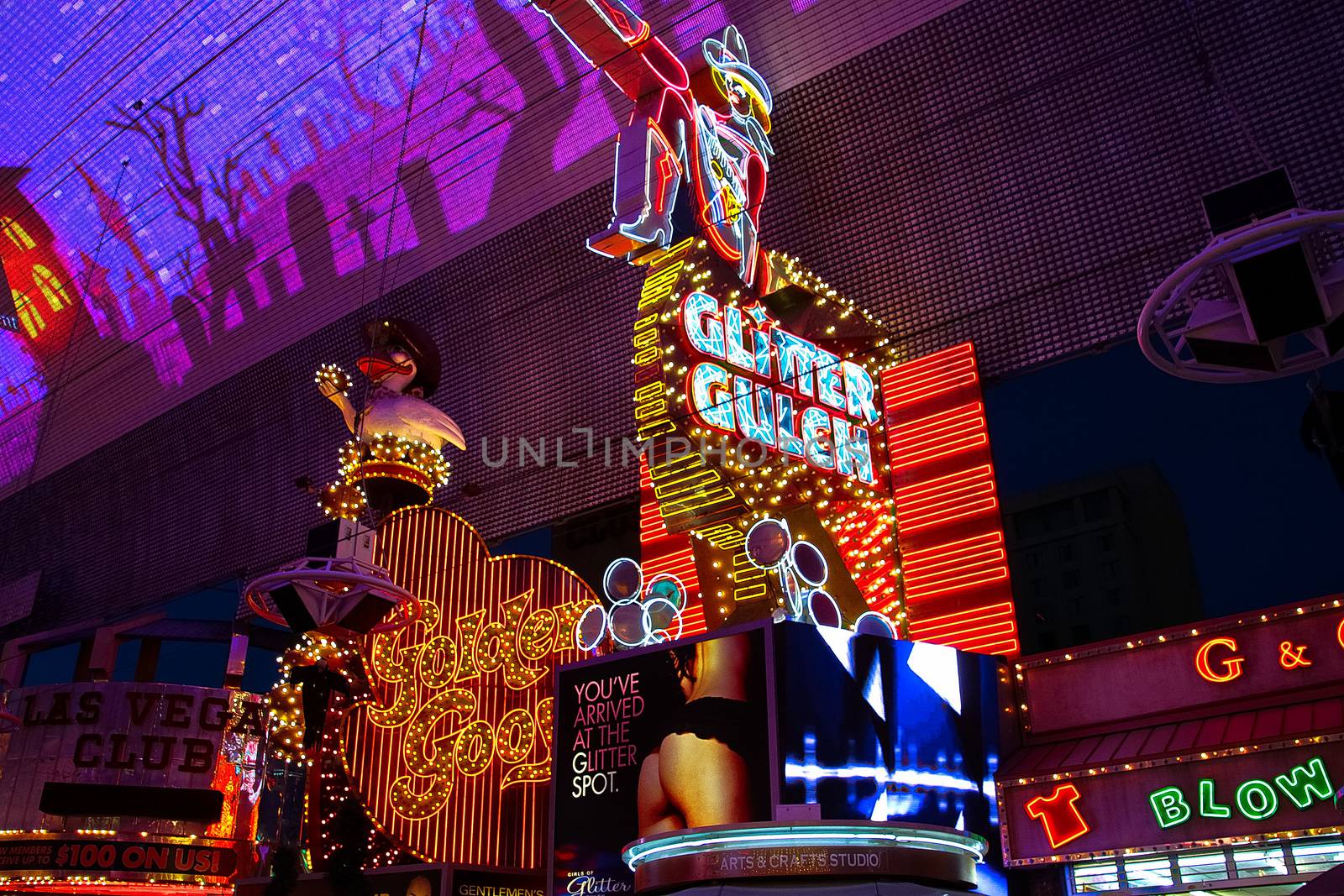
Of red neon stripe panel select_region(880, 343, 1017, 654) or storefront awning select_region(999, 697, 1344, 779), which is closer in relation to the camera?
storefront awning select_region(999, 697, 1344, 779)

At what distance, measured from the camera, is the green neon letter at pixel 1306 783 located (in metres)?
9.61

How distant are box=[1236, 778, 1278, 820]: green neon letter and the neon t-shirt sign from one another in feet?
16.7

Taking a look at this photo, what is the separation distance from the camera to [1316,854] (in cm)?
966

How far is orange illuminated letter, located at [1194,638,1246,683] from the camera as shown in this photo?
10.8 m

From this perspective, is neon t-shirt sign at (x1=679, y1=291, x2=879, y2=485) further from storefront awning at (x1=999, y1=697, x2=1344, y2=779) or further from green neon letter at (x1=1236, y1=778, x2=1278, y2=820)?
green neon letter at (x1=1236, y1=778, x2=1278, y2=820)

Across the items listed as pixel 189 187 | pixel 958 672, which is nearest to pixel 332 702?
pixel 958 672

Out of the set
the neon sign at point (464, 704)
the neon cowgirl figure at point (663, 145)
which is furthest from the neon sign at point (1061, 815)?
the neon cowgirl figure at point (663, 145)

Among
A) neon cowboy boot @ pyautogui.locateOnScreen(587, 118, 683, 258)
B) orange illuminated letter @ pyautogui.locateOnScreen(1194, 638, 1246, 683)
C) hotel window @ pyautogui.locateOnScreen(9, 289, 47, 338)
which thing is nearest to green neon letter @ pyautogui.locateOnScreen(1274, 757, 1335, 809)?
orange illuminated letter @ pyautogui.locateOnScreen(1194, 638, 1246, 683)

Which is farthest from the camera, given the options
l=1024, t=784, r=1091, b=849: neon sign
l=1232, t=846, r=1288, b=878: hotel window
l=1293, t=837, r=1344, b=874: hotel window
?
l=1024, t=784, r=1091, b=849: neon sign

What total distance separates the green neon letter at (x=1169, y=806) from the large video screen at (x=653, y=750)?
136 inches

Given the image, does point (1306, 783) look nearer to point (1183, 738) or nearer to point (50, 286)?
point (1183, 738)

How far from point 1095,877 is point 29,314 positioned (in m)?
26.3

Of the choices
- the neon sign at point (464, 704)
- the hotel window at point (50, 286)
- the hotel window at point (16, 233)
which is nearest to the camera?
the neon sign at point (464, 704)

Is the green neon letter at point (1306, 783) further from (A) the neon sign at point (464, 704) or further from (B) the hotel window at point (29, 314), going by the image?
(B) the hotel window at point (29, 314)
